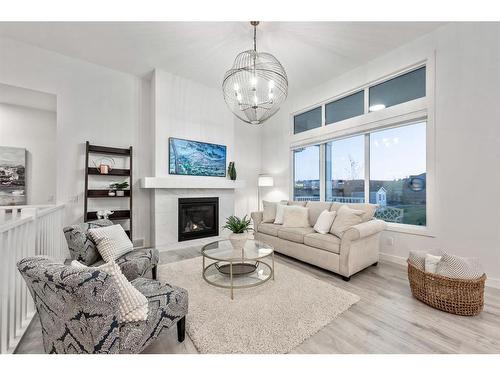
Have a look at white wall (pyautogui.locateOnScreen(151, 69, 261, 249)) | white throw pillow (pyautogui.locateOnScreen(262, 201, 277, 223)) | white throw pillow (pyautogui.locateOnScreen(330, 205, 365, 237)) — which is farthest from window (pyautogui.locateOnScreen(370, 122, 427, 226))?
white wall (pyautogui.locateOnScreen(151, 69, 261, 249))

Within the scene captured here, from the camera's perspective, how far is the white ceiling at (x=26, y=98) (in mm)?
3176

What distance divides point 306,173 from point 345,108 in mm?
1490

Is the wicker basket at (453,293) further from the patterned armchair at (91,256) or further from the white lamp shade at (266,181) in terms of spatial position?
the white lamp shade at (266,181)

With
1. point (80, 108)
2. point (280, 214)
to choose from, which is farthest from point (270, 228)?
point (80, 108)

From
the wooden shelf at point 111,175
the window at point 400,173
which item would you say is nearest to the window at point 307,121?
the window at point 400,173

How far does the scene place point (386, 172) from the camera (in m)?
3.38

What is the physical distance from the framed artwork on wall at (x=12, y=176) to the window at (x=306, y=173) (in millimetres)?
5072

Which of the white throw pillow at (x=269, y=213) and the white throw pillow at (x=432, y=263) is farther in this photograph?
the white throw pillow at (x=269, y=213)

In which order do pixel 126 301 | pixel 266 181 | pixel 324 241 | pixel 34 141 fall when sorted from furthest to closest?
pixel 266 181, pixel 34 141, pixel 324 241, pixel 126 301

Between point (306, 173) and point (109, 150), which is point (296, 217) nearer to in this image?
point (306, 173)

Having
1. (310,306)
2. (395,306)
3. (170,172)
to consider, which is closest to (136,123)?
(170,172)

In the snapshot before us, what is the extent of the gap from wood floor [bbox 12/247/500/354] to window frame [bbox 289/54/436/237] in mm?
1102

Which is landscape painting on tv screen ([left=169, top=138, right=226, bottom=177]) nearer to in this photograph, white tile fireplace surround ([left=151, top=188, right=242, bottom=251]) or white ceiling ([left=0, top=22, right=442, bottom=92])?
white tile fireplace surround ([left=151, top=188, right=242, bottom=251])

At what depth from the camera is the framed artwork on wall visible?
347 cm
